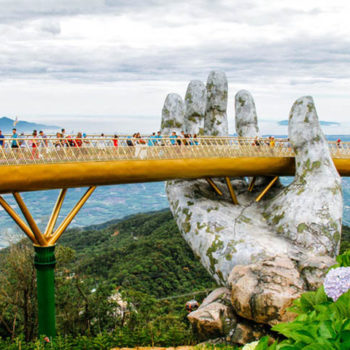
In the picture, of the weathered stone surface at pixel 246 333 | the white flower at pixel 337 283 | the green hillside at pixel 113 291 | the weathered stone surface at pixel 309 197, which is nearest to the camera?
the white flower at pixel 337 283

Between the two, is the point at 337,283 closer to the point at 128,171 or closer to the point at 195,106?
the point at 128,171

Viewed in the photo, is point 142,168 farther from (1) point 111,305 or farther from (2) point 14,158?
(1) point 111,305

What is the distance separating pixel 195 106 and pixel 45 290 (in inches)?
413

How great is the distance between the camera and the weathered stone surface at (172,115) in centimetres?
2000

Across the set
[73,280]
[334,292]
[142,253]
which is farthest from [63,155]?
[142,253]

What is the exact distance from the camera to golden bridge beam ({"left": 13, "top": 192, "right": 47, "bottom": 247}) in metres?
13.1

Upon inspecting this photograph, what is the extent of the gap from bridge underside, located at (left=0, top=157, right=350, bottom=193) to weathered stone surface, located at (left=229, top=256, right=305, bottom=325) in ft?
14.7

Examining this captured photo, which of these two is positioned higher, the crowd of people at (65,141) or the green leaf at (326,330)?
the crowd of people at (65,141)

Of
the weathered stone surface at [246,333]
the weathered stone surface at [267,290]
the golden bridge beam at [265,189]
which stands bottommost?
the weathered stone surface at [246,333]

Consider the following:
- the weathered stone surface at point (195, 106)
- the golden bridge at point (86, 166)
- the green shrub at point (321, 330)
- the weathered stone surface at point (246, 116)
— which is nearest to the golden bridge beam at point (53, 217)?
the golden bridge at point (86, 166)

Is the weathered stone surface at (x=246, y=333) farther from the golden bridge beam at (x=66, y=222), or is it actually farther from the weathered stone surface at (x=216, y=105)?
the weathered stone surface at (x=216, y=105)

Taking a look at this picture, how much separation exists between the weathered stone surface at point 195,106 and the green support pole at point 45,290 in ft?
31.3

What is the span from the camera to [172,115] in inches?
787

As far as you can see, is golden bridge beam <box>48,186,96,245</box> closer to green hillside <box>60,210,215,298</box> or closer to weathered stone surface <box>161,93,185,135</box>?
weathered stone surface <box>161,93,185,135</box>
